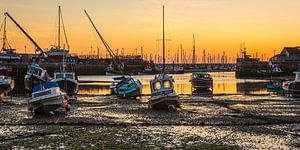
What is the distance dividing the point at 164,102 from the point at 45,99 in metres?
10.1

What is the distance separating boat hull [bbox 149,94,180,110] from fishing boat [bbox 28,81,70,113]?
8090mm

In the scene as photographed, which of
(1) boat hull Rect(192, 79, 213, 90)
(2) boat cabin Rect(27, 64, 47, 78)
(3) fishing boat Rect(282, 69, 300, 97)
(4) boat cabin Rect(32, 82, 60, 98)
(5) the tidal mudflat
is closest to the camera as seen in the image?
(5) the tidal mudflat

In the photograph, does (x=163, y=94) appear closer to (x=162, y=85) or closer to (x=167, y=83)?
(x=162, y=85)

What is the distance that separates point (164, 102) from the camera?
35594mm

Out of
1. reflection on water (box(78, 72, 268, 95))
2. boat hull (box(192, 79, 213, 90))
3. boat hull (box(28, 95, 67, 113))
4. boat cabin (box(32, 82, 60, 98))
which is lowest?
reflection on water (box(78, 72, 268, 95))

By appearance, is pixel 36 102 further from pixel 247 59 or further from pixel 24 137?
pixel 247 59

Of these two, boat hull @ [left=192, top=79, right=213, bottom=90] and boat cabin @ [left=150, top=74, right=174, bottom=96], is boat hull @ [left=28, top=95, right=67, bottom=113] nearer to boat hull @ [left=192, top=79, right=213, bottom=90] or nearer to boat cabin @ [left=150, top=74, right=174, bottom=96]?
boat cabin @ [left=150, top=74, right=174, bottom=96]

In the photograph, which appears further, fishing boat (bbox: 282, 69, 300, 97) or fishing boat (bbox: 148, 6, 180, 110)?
fishing boat (bbox: 282, 69, 300, 97)

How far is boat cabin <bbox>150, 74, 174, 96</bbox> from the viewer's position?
35412mm

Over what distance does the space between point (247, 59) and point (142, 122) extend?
6578 inches

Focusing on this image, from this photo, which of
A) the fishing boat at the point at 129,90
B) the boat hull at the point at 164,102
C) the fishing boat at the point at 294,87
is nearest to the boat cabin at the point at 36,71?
the fishing boat at the point at 129,90

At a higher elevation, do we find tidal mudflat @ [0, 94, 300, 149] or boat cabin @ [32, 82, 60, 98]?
boat cabin @ [32, 82, 60, 98]

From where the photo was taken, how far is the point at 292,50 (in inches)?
6393

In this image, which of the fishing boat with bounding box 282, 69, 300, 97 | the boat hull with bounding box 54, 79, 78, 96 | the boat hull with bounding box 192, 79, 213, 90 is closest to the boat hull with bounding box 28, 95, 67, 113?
the boat hull with bounding box 54, 79, 78, 96
